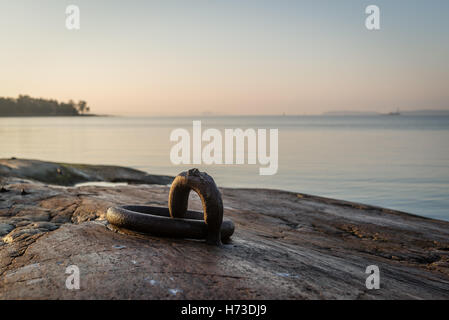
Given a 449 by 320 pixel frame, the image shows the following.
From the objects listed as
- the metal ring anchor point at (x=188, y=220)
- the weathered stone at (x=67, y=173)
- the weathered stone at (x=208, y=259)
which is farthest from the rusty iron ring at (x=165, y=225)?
the weathered stone at (x=67, y=173)

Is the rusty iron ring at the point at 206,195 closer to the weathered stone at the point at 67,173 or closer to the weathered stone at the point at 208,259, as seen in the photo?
the weathered stone at the point at 208,259

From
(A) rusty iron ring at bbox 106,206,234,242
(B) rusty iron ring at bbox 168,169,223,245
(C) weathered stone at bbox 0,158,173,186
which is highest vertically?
(B) rusty iron ring at bbox 168,169,223,245

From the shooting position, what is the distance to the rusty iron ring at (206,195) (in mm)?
4273

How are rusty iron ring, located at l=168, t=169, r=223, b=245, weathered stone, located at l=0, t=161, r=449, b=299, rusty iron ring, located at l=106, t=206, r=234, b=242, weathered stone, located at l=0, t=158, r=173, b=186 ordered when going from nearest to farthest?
weathered stone, located at l=0, t=161, r=449, b=299, rusty iron ring, located at l=168, t=169, r=223, b=245, rusty iron ring, located at l=106, t=206, r=234, b=242, weathered stone, located at l=0, t=158, r=173, b=186

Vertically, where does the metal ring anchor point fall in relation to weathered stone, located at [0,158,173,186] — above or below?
above

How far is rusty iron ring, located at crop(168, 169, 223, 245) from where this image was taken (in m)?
4.27

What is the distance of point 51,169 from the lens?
1520 cm

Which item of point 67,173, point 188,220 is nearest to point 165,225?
point 188,220

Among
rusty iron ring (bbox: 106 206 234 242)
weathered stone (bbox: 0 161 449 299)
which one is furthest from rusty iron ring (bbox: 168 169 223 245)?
weathered stone (bbox: 0 161 449 299)

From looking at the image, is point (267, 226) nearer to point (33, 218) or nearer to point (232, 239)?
point (232, 239)

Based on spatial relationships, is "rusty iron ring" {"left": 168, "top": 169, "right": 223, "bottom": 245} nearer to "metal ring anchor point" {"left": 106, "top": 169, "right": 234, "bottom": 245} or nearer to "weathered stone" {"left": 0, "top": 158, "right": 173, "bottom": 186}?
"metal ring anchor point" {"left": 106, "top": 169, "right": 234, "bottom": 245}

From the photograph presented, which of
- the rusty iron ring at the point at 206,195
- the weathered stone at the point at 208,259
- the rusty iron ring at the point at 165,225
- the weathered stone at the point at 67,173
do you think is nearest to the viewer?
the weathered stone at the point at 208,259
